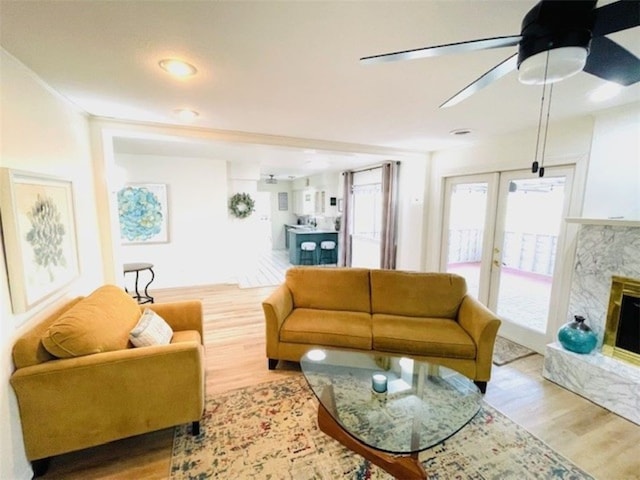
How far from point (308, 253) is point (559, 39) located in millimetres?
6512

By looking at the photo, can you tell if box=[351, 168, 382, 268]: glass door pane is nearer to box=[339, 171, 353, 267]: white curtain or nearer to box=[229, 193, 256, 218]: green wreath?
box=[339, 171, 353, 267]: white curtain

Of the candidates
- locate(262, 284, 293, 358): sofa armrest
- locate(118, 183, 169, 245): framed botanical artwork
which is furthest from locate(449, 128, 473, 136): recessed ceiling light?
locate(118, 183, 169, 245): framed botanical artwork

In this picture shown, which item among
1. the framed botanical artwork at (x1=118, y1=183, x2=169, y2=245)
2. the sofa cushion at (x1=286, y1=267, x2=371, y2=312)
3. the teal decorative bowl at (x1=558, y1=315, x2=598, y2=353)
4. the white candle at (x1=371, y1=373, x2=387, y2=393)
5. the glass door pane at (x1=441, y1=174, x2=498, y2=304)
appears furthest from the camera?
the framed botanical artwork at (x1=118, y1=183, x2=169, y2=245)

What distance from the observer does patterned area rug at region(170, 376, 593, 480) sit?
166 cm

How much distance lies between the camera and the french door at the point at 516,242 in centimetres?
304

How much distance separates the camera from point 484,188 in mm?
3750

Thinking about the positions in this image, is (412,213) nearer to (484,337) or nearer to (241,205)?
(484,337)

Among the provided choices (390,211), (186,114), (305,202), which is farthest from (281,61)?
(305,202)

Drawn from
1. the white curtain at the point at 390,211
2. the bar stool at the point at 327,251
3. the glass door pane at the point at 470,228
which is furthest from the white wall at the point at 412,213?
the bar stool at the point at 327,251

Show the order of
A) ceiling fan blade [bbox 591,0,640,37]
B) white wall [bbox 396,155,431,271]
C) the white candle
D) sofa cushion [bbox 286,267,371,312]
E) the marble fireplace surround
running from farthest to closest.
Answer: white wall [bbox 396,155,431,271]
sofa cushion [bbox 286,267,371,312]
the marble fireplace surround
the white candle
ceiling fan blade [bbox 591,0,640,37]

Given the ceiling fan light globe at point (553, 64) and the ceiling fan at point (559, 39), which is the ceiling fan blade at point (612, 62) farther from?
the ceiling fan light globe at point (553, 64)

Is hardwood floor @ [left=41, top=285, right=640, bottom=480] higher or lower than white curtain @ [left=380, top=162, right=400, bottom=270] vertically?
lower

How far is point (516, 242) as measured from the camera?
3.38 meters

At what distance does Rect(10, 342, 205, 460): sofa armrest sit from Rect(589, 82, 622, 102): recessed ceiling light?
132 inches
